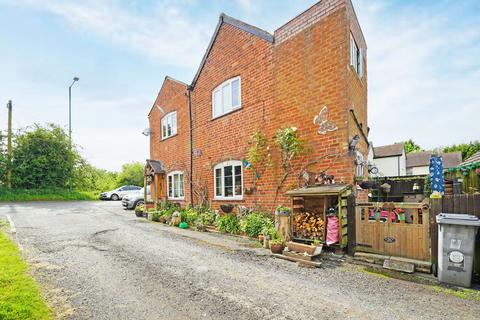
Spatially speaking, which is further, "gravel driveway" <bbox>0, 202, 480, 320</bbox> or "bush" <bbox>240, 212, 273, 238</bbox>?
"bush" <bbox>240, 212, 273, 238</bbox>

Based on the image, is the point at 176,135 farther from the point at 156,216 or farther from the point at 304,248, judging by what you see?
the point at 304,248

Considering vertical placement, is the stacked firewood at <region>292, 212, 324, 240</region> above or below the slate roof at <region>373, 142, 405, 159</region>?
below

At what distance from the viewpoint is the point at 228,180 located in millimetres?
10812

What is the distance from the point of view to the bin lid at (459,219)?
178 inches

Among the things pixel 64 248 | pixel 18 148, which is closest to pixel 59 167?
pixel 18 148

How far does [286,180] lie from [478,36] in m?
6.57

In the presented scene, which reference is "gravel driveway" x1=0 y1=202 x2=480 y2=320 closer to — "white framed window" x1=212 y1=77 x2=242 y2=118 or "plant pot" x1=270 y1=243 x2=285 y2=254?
"plant pot" x1=270 y1=243 x2=285 y2=254

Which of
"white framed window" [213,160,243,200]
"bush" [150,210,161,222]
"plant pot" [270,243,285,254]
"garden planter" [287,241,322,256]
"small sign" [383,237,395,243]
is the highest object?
"white framed window" [213,160,243,200]

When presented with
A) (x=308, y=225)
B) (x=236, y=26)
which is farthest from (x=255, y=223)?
(x=236, y=26)

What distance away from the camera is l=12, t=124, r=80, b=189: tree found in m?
24.5

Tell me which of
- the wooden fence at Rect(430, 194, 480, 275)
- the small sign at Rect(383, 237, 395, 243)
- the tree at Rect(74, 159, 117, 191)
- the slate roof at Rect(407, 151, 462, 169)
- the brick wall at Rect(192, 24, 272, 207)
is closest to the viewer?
the wooden fence at Rect(430, 194, 480, 275)

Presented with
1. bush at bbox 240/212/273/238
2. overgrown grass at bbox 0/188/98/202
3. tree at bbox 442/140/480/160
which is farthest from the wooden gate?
tree at bbox 442/140/480/160

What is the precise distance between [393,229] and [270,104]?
532cm

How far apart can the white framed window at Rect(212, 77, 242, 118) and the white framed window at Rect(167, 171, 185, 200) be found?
4238mm
